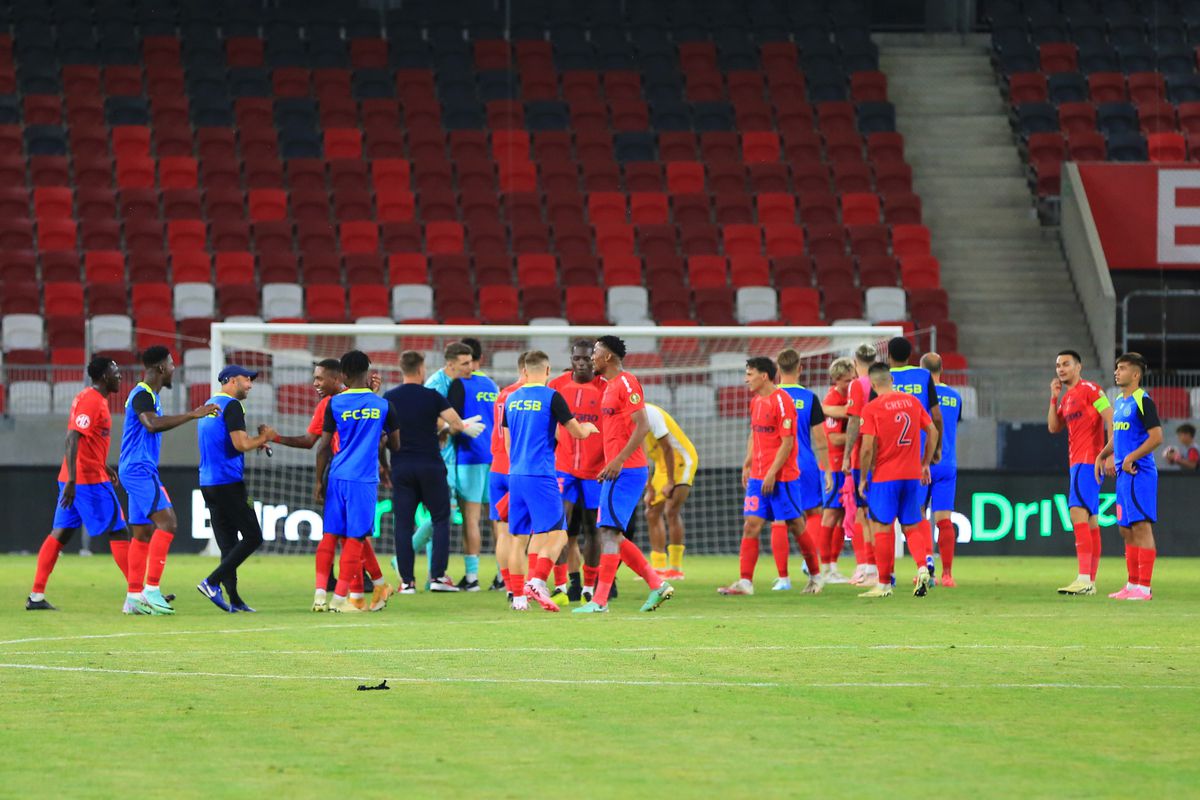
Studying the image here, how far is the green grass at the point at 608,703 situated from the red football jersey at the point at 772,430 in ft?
6.00

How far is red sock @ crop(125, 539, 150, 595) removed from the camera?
42.8 feet

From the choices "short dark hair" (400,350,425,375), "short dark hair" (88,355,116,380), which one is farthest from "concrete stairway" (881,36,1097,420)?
"short dark hair" (88,355,116,380)

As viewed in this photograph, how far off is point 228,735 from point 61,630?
5.03m

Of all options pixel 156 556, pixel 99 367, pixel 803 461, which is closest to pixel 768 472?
pixel 803 461

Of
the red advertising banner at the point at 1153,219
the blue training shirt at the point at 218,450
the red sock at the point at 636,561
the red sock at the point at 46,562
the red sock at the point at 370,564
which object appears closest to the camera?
the red sock at the point at 636,561

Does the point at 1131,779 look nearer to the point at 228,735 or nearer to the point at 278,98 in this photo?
the point at 228,735

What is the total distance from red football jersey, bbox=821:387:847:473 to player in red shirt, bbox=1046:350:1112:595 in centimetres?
213

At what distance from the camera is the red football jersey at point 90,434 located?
13.3 meters

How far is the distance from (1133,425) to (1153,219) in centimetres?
1614

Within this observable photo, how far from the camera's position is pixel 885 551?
14.5m

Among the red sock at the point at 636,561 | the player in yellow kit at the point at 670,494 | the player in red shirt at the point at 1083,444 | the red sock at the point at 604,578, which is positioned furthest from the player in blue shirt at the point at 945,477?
the red sock at the point at 604,578

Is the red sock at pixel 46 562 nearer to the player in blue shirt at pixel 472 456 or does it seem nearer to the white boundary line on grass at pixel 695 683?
the player in blue shirt at pixel 472 456

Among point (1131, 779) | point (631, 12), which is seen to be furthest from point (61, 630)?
point (631, 12)

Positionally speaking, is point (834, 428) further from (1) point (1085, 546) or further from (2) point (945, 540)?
(1) point (1085, 546)
